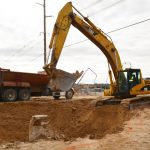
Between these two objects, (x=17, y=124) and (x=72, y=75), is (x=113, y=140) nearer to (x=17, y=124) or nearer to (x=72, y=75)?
(x=17, y=124)

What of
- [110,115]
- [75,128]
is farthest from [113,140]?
[110,115]

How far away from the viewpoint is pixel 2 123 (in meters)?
21.3

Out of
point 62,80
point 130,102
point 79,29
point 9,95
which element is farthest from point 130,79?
point 9,95

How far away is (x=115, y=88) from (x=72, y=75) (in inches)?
321

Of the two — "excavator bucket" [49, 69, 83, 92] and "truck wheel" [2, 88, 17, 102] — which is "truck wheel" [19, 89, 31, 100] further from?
"excavator bucket" [49, 69, 83, 92]

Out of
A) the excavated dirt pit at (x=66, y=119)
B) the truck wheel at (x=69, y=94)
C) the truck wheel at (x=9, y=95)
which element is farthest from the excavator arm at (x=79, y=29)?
the truck wheel at (x=69, y=94)

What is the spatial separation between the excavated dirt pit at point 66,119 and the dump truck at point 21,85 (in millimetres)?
3979

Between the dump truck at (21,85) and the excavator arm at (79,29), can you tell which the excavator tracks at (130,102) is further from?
the dump truck at (21,85)

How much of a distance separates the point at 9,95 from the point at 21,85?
1360mm

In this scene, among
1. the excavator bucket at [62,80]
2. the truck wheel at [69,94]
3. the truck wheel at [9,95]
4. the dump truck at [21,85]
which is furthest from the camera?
the truck wheel at [69,94]

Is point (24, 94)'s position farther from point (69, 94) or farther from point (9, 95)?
point (69, 94)

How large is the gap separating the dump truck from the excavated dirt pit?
3.98m

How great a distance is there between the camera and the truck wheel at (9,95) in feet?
98.5

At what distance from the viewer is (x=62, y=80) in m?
29.2
